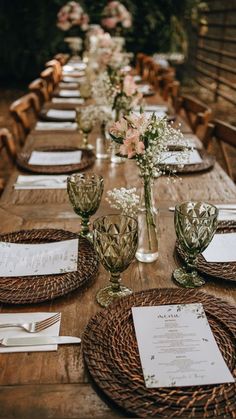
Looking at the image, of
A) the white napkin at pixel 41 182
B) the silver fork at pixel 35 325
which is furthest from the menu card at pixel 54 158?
the silver fork at pixel 35 325

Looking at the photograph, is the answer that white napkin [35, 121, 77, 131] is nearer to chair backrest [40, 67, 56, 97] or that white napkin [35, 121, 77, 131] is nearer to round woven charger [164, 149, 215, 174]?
round woven charger [164, 149, 215, 174]

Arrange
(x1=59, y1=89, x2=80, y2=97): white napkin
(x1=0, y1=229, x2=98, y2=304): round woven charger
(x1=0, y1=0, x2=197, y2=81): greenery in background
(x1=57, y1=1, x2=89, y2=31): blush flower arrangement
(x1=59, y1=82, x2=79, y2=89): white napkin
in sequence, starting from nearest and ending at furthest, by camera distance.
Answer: (x1=0, y1=229, x2=98, y2=304): round woven charger < (x1=59, y1=89, x2=80, y2=97): white napkin < (x1=59, y1=82, x2=79, y2=89): white napkin < (x1=57, y1=1, x2=89, y2=31): blush flower arrangement < (x1=0, y1=0, x2=197, y2=81): greenery in background

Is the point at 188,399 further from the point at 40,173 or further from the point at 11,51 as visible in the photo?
the point at 11,51

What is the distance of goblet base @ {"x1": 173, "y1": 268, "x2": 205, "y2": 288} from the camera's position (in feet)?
3.46

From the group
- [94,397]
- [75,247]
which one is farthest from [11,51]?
[94,397]

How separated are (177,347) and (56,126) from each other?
6.29ft

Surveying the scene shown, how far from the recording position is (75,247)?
46.9 inches

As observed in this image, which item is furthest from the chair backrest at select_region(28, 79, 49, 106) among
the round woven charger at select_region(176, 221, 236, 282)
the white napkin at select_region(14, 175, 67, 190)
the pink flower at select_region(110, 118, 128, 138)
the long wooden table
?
the round woven charger at select_region(176, 221, 236, 282)

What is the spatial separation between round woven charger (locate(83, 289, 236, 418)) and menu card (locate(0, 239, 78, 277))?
21 centimetres

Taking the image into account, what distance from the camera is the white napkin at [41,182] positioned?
5.39ft

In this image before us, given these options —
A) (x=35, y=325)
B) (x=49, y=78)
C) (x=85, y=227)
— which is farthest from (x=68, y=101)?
(x=35, y=325)

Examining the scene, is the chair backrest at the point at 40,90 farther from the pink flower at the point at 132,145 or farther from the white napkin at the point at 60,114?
the pink flower at the point at 132,145

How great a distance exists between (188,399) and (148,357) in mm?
111

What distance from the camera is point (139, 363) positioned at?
802 mm
